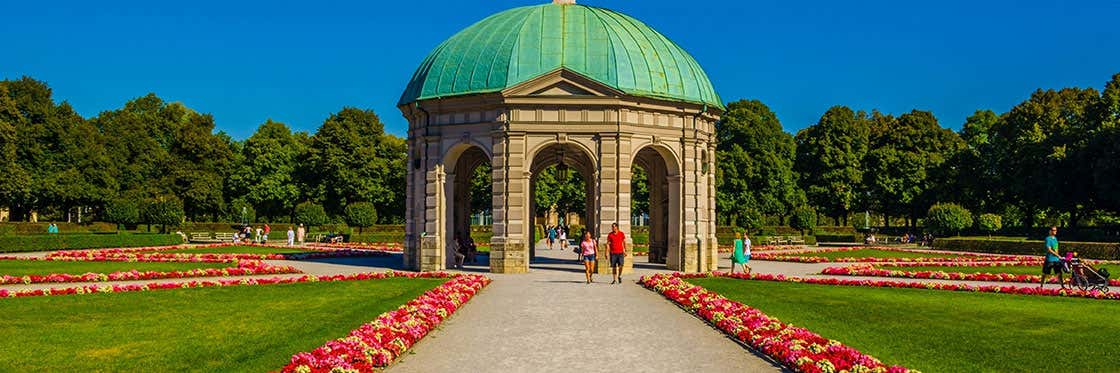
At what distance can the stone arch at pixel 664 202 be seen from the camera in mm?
39719

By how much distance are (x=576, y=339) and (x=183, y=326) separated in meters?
8.22

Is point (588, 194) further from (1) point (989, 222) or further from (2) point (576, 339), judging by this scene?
(1) point (989, 222)

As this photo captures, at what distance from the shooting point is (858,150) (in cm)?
9350

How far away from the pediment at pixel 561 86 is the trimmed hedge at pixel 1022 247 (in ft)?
106

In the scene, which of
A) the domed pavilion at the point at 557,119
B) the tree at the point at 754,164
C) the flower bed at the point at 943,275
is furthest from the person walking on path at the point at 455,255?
the tree at the point at 754,164

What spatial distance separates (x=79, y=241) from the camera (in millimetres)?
57438

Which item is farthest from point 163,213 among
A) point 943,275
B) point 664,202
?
point 943,275

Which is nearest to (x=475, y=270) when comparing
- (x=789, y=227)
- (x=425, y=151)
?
(x=425, y=151)

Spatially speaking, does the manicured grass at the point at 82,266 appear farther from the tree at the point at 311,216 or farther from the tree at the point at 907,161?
the tree at the point at 907,161

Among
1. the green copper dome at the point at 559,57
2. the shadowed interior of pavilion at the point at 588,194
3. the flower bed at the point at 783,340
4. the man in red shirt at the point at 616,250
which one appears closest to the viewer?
the flower bed at the point at 783,340

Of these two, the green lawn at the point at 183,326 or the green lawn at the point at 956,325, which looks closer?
the green lawn at the point at 183,326

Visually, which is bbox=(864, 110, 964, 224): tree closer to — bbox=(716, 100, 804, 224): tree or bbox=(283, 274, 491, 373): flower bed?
bbox=(716, 100, 804, 224): tree

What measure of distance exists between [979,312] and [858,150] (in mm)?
73398

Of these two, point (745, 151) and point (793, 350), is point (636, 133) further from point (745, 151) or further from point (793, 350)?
point (745, 151)
